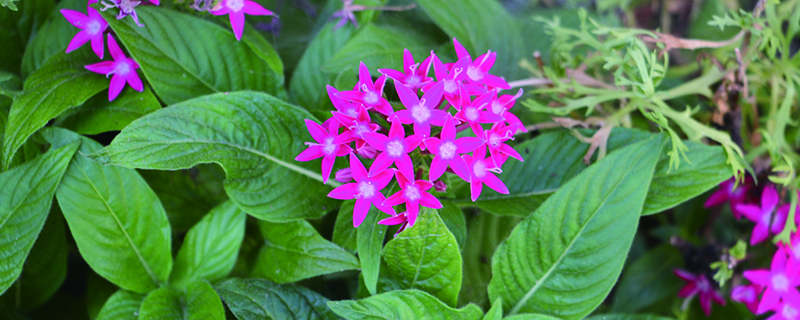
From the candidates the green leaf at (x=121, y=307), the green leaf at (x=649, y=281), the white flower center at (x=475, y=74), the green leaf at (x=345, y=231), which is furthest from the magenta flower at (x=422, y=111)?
the green leaf at (x=649, y=281)

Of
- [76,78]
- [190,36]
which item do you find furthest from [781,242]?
[76,78]

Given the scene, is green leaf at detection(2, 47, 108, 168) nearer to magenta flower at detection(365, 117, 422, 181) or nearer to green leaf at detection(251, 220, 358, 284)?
green leaf at detection(251, 220, 358, 284)

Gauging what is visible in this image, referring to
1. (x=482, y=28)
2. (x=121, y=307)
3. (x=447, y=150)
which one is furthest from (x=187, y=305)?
(x=482, y=28)

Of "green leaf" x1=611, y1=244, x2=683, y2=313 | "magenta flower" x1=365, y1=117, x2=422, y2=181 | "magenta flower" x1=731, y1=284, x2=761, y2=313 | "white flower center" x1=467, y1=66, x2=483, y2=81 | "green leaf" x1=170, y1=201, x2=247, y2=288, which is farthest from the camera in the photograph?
"green leaf" x1=611, y1=244, x2=683, y2=313

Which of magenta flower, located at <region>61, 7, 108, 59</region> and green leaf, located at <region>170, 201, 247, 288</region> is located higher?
magenta flower, located at <region>61, 7, 108, 59</region>

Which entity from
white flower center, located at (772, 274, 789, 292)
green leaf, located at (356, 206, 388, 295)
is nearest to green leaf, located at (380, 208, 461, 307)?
green leaf, located at (356, 206, 388, 295)

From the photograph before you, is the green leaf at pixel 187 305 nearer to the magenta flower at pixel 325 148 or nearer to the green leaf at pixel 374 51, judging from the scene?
the magenta flower at pixel 325 148
